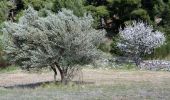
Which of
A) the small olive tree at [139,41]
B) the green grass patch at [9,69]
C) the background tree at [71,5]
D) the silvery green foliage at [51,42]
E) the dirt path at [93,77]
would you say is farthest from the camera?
the background tree at [71,5]

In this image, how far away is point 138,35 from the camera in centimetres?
4409

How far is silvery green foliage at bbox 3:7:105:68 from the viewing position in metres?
27.0

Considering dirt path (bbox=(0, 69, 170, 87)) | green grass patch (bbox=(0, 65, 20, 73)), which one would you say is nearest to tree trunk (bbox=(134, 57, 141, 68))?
dirt path (bbox=(0, 69, 170, 87))

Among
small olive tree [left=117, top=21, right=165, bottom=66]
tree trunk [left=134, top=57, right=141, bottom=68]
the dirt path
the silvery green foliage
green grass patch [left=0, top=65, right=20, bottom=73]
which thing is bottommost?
green grass patch [left=0, top=65, right=20, bottom=73]

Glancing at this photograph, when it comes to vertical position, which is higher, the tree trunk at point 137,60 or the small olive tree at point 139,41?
the small olive tree at point 139,41

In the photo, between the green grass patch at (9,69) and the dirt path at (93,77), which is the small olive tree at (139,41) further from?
the green grass patch at (9,69)

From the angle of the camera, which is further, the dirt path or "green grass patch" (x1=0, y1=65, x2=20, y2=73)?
"green grass patch" (x1=0, y1=65, x2=20, y2=73)

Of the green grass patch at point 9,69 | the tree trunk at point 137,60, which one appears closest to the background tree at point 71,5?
the tree trunk at point 137,60

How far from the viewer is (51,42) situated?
27.1 meters

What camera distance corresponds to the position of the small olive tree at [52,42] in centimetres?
2698

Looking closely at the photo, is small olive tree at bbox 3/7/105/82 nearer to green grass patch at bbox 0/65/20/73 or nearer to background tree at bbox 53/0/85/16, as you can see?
green grass patch at bbox 0/65/20/73

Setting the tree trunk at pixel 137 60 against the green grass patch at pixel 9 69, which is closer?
the green grass patch at pixel 9 69

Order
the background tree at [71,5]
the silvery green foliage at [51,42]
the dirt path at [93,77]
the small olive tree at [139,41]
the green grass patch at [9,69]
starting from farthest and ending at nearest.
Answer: the background tree at [71,5], the small olive tree at [139,41], the green grass patch at [9,69], the dirt path at [93,77], the silvery green foliage at [51,42]

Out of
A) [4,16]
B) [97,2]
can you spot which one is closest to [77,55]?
[4,16]
